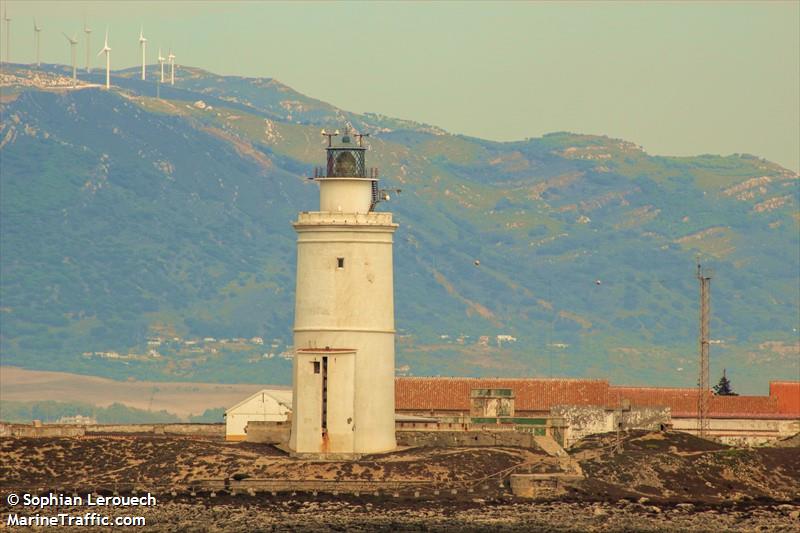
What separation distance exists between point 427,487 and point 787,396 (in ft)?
142

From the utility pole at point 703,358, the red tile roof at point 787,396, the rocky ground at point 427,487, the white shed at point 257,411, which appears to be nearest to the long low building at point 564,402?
the utility pole at point 703,358

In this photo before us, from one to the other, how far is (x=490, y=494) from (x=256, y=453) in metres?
9.82

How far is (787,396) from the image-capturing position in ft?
378

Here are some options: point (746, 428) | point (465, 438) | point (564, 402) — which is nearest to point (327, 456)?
point (465, 438)

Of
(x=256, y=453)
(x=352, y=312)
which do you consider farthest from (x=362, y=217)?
(x=256, y=453)

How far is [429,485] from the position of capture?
251 feet

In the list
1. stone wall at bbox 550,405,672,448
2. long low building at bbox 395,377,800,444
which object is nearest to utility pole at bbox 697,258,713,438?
stone wall at bbox 550,405,672,448

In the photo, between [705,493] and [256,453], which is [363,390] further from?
[705,493]

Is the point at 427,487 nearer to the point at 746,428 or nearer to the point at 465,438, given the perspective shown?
the point at 465,438

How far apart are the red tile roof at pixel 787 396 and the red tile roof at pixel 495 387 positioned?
39.9 ft

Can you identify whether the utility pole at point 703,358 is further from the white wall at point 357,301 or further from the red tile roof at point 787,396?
the white wall at point 357,301

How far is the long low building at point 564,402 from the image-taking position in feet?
333

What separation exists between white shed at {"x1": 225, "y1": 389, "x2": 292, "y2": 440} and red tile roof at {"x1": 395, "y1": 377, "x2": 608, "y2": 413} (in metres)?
6.43

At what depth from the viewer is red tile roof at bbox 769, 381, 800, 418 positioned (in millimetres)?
113312
